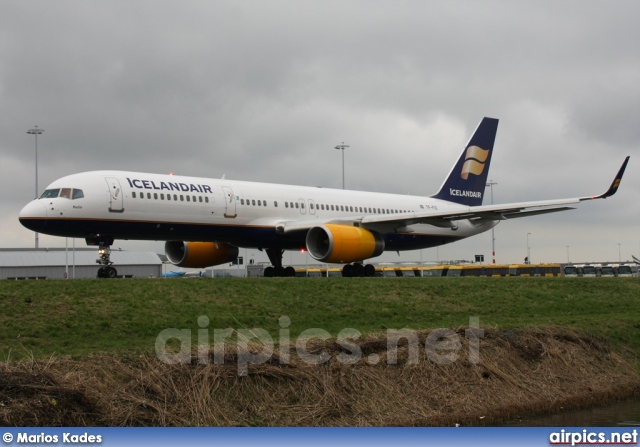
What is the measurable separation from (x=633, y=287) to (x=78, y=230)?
80.5 feet

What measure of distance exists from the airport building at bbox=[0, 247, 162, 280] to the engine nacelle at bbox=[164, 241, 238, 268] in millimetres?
26343

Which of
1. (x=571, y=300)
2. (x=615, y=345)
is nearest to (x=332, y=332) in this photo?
(x=615, y=345)

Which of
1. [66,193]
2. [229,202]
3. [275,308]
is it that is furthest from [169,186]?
[275,308]

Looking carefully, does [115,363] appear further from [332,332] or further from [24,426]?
[332,332]

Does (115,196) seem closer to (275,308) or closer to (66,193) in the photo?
(66,193)

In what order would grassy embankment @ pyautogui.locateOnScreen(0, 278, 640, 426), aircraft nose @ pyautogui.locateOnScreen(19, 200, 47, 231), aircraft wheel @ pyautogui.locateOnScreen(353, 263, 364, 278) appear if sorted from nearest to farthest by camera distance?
grassy embankment @ pyautogui.locateOnScreen(0, 278, 640, 426) → aircraft nose @ pyautogui.locateOnScreen(19, 200, 47, 231) → aircraft wheel @ pyautogui.locateOnScreen(353, 263, 364, 278)

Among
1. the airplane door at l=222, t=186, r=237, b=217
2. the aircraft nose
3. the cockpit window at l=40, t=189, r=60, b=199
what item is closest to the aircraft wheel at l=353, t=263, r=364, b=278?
the airplane door at l=222, t=186, r=237, b=217

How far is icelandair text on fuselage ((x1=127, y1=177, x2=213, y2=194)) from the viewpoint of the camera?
29.7 m

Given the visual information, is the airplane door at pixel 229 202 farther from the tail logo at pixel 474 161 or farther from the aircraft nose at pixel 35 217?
the tail logo at pixel 474 161

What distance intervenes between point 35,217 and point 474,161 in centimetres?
2645

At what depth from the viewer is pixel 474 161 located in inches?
1800

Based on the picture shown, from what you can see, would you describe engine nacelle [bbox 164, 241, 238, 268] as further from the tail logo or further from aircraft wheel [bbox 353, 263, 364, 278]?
the tail logo

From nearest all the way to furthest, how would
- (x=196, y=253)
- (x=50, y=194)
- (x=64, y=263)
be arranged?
(x=50, y=194), (x=196, y=253), (x=64, y=263)

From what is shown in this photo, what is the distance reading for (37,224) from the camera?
91.4ft
